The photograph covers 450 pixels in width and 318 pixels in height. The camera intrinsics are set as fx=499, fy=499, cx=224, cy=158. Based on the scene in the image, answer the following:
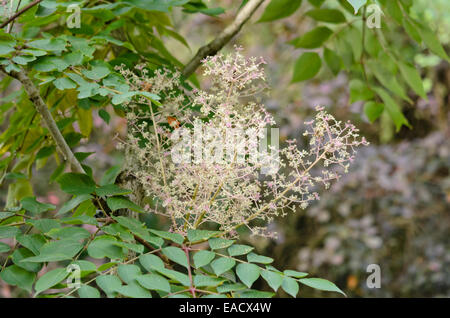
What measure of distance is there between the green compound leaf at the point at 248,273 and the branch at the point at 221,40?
426 mm

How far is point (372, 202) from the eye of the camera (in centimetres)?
248

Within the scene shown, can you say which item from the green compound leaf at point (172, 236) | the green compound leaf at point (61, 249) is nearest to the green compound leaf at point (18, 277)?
the green compound leaf at point (61, 249)

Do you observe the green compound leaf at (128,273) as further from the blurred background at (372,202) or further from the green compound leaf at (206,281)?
the blurred background at (372,202)

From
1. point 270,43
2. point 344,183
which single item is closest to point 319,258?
point 344,183

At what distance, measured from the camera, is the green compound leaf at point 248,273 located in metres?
0.49

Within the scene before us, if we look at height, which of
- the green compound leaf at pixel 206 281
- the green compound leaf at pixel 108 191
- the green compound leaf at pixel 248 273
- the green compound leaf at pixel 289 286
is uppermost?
the green compound leaf at pixel 108 191

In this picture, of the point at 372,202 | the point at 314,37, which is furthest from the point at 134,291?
the point at 372,202

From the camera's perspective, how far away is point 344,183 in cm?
245

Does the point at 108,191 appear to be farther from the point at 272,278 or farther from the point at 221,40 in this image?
the point at 221,40

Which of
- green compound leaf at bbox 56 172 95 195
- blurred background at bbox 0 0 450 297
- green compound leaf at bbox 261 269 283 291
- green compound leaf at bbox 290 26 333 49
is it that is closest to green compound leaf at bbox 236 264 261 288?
green compound leaf at bbox 261 269 283 291

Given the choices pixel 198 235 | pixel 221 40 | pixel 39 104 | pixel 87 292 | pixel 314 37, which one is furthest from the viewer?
pixel 314 37

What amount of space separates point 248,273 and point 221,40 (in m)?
0.48
